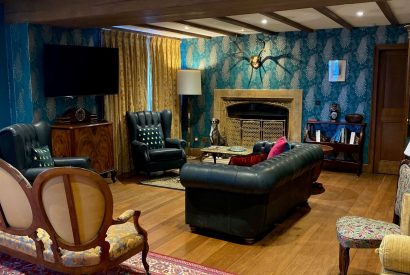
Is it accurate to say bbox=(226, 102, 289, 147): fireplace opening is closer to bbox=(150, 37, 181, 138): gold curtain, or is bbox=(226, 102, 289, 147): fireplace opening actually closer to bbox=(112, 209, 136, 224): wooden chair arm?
bbox=(150, 37, 181, 138): gold curtain

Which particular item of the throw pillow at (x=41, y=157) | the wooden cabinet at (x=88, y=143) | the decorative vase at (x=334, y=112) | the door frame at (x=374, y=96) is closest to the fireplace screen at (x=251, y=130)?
the decorative vase at (x=334, y=112)

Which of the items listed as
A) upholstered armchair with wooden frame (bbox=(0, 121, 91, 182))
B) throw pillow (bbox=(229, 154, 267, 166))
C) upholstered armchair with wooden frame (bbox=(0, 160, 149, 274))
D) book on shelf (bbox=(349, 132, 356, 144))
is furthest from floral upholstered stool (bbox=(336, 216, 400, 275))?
book on shelf (bbox=(349, 132, 356, 144))

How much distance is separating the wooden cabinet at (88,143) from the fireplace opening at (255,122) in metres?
2.72

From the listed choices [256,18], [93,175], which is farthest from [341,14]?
[93,175]

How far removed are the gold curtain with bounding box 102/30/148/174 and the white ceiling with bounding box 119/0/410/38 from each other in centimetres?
30

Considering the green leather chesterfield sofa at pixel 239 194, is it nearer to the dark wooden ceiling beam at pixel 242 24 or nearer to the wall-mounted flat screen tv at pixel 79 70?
the dark wooden ceiling beam at pixel 242 24

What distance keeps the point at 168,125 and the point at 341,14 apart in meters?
3.22

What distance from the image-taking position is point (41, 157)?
181 inches

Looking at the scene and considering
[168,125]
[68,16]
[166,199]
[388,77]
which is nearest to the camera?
[68,16]

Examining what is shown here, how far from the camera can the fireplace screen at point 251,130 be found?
24.7ft

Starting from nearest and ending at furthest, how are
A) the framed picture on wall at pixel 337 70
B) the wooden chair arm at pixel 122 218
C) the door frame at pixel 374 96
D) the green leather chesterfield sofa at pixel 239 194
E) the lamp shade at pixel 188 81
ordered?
1. the wooden chair arm at pixel 122 218
2. the green leather chesterfield sofa at pixel 239 194
3. the door frame at pixel 374 96
4. the framed picture on wall at pixel 337 70
5. the lamp shade at pixel 188 81

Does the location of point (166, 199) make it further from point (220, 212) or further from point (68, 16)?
point (68, 16)

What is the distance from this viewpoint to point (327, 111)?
23.0ft

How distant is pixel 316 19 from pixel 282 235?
334 cm
